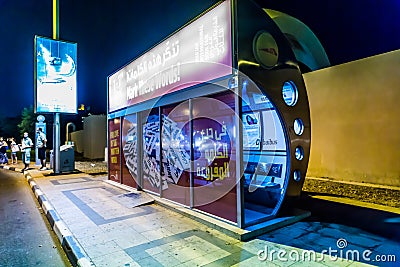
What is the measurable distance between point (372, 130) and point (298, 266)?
14.8 ft

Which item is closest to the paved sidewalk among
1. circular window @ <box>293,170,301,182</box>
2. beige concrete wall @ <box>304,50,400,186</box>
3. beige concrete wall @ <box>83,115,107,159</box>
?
circular window @ <box>293,170,301,182</box>

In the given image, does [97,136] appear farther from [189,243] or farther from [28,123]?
[28,123]

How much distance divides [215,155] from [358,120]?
4.13 meters

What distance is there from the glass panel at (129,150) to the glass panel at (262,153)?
322cm

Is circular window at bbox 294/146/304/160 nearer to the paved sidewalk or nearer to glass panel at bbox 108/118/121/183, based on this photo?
the paved sidewalk

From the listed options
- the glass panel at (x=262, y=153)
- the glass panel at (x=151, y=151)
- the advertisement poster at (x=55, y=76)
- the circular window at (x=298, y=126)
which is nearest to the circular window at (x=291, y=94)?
the circular window at (x=298, y=126)

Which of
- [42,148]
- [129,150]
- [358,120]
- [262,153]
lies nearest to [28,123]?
[42,148]

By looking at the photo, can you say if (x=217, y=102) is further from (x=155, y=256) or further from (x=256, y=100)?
(x=155, y=256)

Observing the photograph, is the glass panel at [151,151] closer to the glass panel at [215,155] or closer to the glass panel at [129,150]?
the glass panel at [129,150]

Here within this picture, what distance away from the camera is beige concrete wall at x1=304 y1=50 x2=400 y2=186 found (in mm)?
5773

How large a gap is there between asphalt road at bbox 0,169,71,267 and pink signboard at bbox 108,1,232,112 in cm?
359

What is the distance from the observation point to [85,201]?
6.49 metres

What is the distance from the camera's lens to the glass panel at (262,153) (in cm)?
555

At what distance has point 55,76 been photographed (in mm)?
11656
